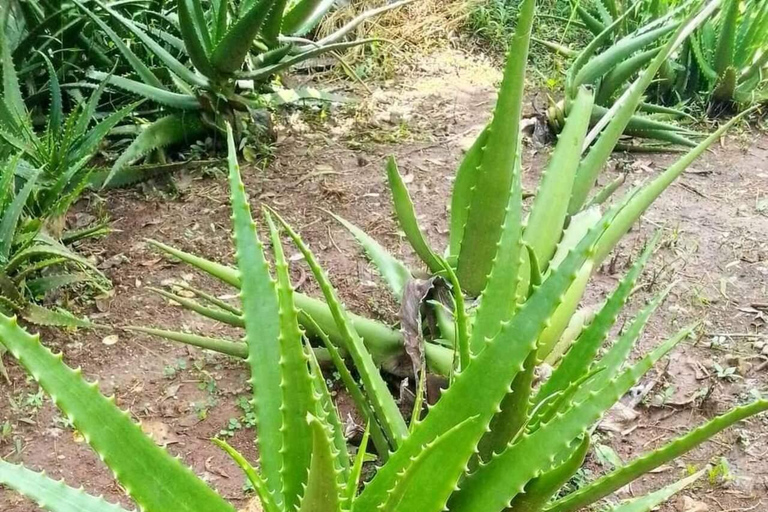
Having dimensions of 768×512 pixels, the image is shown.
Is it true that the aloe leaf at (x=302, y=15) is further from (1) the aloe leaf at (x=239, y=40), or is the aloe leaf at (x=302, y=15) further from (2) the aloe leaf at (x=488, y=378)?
(2) the aloe leaf at (x=488, y=378)

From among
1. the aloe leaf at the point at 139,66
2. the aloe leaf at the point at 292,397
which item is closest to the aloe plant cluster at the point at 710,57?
the aloe leaf at the point at 139,66

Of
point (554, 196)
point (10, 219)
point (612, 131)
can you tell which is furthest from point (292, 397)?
point (10, 219)

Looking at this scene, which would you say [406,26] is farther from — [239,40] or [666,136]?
[239,40]

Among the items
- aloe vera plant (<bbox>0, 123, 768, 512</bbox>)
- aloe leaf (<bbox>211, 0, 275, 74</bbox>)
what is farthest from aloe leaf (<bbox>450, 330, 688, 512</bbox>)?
aloe leaf (<bbox>211, 0, 275, 74</bbox>)

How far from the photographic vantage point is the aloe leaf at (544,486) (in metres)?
0.99

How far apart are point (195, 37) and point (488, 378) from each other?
1.92 m

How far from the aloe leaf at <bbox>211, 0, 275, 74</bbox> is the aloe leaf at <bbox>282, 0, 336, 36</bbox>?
397 mm

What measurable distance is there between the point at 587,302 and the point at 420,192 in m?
0.86

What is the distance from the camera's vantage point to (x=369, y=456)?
1.52 meters

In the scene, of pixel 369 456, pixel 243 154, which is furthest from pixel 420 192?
pixel 369 456

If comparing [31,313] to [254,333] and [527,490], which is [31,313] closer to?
[254,333]

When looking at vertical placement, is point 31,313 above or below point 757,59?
below

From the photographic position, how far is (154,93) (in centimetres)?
258

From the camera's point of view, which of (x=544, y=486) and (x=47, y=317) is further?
(x=47, y=317)
